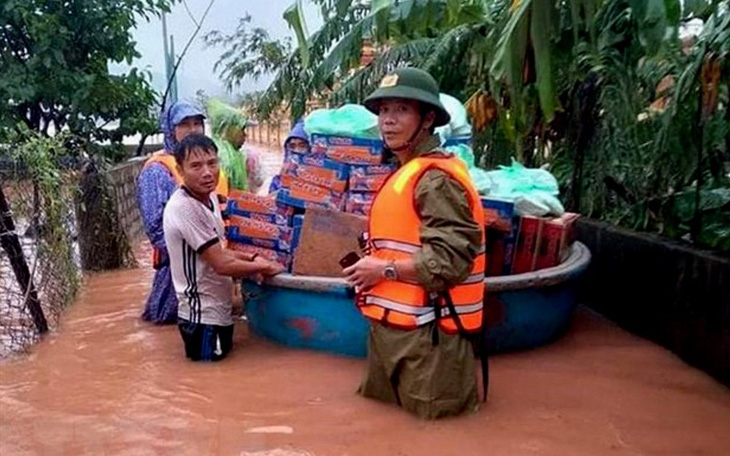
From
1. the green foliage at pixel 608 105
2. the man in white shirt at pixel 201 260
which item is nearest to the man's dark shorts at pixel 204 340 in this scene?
the man in white shirt at pixel 201 260

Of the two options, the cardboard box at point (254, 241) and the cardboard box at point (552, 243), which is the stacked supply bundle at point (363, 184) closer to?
the cardboard box at point (254, 241)

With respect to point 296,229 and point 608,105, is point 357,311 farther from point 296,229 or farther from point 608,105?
point 608,105

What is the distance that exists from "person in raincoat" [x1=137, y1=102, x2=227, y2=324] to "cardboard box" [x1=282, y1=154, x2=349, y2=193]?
78cm

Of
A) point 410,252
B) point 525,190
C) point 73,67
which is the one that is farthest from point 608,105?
point 73,67

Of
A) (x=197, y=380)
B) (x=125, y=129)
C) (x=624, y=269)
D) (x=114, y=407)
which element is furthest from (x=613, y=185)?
(x=125, y=129)

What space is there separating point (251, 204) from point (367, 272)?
5.76 ft

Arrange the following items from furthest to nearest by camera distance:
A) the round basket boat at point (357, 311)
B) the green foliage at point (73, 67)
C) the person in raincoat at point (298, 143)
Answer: the green foliage at point (73, 67) < the person in raincoat at point (298, 143) < the round basket boat at point (357, 311)

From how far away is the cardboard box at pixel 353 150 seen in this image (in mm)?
4867

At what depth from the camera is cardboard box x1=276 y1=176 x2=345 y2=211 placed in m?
4.95

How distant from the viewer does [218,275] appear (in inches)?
186

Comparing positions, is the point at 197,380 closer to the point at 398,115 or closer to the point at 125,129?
the point at 398,115

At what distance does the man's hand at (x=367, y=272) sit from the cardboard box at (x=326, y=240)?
0.97m

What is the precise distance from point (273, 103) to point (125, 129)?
198cm

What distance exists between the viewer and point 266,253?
520cm
